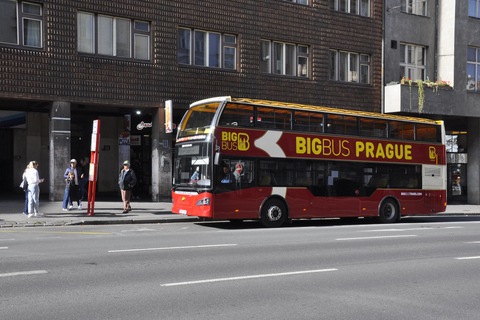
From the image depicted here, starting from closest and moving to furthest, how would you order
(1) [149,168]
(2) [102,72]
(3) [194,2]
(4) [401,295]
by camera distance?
(4) [401,295]
(2) [102,72]
(3) [194,2]
(1) [149,168]

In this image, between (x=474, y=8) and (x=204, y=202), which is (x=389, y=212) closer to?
(x=204, y=202)

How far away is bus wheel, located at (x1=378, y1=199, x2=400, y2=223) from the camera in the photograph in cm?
1927

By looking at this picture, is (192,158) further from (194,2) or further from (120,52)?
(194,2)

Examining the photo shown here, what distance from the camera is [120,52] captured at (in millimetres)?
21766

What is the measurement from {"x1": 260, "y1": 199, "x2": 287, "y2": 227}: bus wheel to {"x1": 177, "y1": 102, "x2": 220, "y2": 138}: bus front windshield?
301 cm

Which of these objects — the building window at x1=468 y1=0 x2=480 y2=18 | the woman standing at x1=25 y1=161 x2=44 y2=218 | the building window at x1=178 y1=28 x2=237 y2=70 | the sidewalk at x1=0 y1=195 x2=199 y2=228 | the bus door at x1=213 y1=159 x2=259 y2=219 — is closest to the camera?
the bus door at x1=213 y1=159 x2=259 y2=219

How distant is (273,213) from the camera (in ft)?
54.1

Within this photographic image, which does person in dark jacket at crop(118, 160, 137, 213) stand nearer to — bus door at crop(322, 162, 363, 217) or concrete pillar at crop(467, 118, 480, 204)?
bus door at crop(322, 162, 363, 217)

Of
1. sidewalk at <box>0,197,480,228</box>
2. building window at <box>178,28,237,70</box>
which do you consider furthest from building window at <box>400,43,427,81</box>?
sidewalk at <box>0,197,480,228</box>

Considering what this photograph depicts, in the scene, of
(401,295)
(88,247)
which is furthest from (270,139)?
(401,295)

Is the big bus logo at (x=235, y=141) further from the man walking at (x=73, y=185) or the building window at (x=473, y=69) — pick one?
the building window at (x=473, y=69)

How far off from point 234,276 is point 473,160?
26288mm

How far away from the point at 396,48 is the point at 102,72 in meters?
15.9

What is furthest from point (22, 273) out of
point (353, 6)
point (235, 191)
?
point (353, 6)
